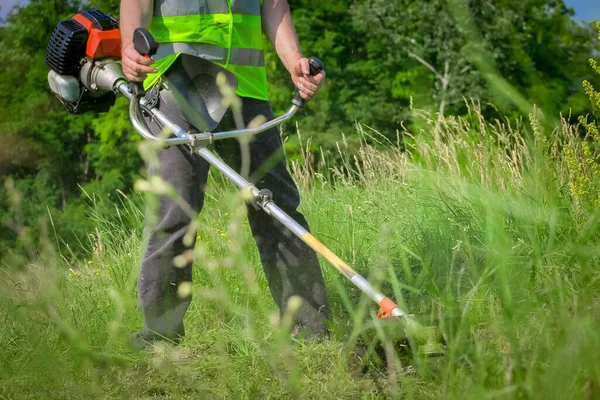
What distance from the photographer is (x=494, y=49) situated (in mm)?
17859

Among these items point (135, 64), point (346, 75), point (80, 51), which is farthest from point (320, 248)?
point (346, 75)

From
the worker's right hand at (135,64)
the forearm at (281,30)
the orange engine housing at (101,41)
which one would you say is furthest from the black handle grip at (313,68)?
the orange engine housing at (101,41)

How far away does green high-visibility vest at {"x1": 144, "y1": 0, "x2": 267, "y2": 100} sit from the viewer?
3.06 metres

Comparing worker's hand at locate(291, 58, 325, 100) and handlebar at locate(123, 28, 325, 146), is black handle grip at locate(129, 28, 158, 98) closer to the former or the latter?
handlebar at locate(123, 28, 325, 146)

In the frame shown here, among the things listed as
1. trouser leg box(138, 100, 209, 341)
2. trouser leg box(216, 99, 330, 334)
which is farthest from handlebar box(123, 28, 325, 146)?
trouser leg box(216, 99, 330, 334)

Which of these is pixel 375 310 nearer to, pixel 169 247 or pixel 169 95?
pixel 169 247

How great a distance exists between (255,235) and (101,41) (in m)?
0.97

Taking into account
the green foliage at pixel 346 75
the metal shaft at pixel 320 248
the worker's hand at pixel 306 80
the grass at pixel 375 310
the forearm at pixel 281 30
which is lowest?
the green foliage at pixel 346 75

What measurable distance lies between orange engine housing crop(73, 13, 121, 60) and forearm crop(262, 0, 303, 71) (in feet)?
1.94

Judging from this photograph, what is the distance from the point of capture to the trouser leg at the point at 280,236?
320 cm

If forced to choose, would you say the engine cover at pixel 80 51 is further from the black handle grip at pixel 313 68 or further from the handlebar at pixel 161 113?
the black handle grip at pixel 313 68

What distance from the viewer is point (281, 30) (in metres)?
3.26

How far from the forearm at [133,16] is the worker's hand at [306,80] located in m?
0.58

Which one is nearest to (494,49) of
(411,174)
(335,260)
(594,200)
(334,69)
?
(334,69)
